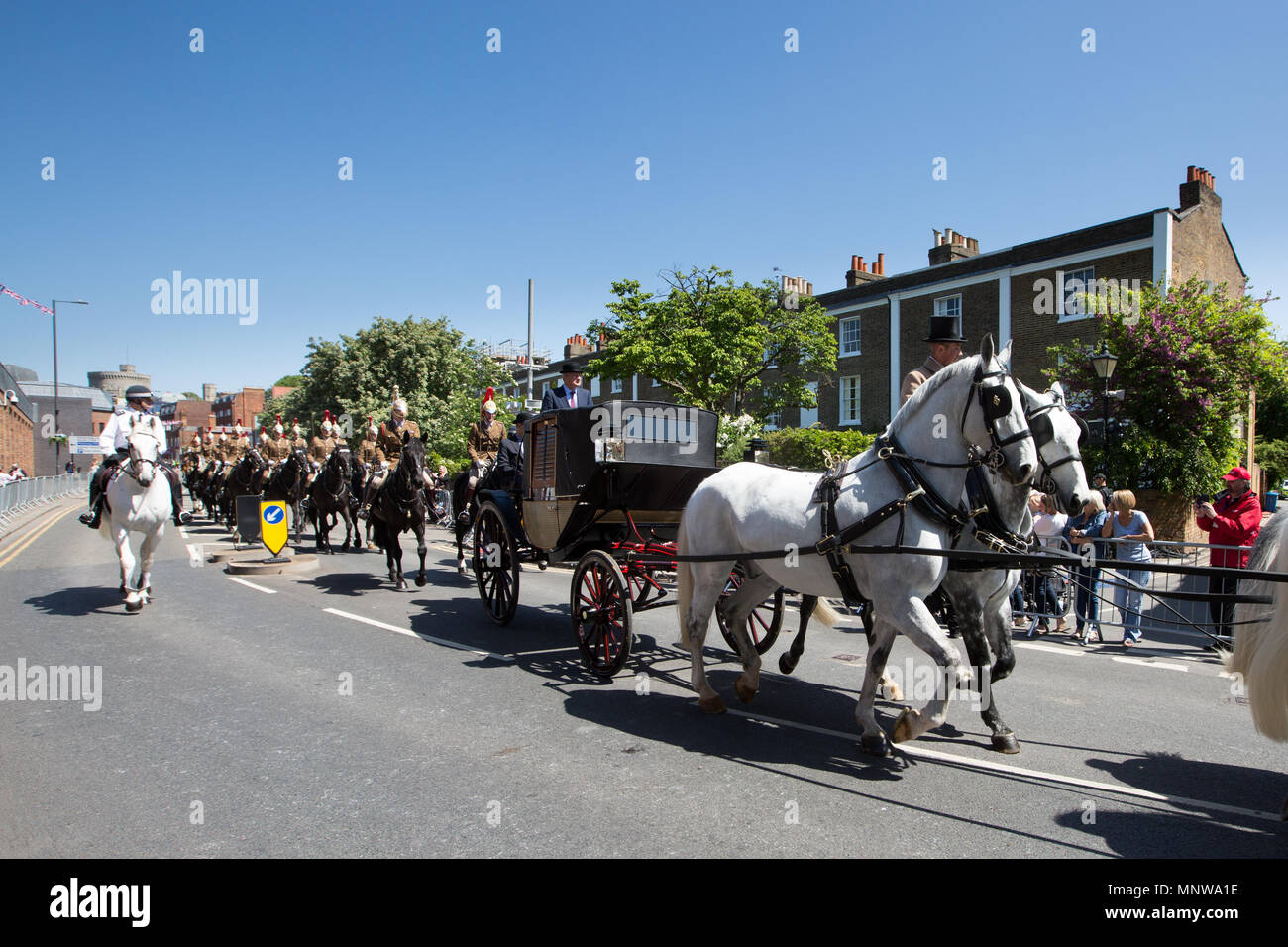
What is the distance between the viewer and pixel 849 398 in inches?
1273

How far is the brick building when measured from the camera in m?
23.8

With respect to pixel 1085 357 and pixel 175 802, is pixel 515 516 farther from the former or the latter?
pixel 1085 357

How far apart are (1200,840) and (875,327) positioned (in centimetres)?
2979

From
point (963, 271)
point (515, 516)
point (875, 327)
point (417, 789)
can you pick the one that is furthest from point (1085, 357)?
point (417, 789)

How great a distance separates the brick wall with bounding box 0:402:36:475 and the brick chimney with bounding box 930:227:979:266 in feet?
Answer: 158

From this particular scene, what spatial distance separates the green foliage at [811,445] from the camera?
22797 millimetres

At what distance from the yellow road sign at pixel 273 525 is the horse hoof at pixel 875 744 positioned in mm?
10236

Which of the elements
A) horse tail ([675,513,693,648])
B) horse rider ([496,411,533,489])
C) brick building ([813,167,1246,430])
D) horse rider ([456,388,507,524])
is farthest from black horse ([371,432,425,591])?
brick building ([813,167,1246,430])

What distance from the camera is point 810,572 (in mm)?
4770

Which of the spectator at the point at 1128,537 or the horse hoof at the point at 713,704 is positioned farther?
the spectator at the point at 1128,537

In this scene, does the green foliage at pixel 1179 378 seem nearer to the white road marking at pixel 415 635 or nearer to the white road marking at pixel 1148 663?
the white road marking at pixel 1148 663

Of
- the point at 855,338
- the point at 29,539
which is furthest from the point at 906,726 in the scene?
the point at 855,338

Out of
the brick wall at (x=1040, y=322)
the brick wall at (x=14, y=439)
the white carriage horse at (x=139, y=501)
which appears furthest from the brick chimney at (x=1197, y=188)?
the brick wall at (x=14, y=439)

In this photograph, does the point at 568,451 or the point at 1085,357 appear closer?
the point at 568,451
